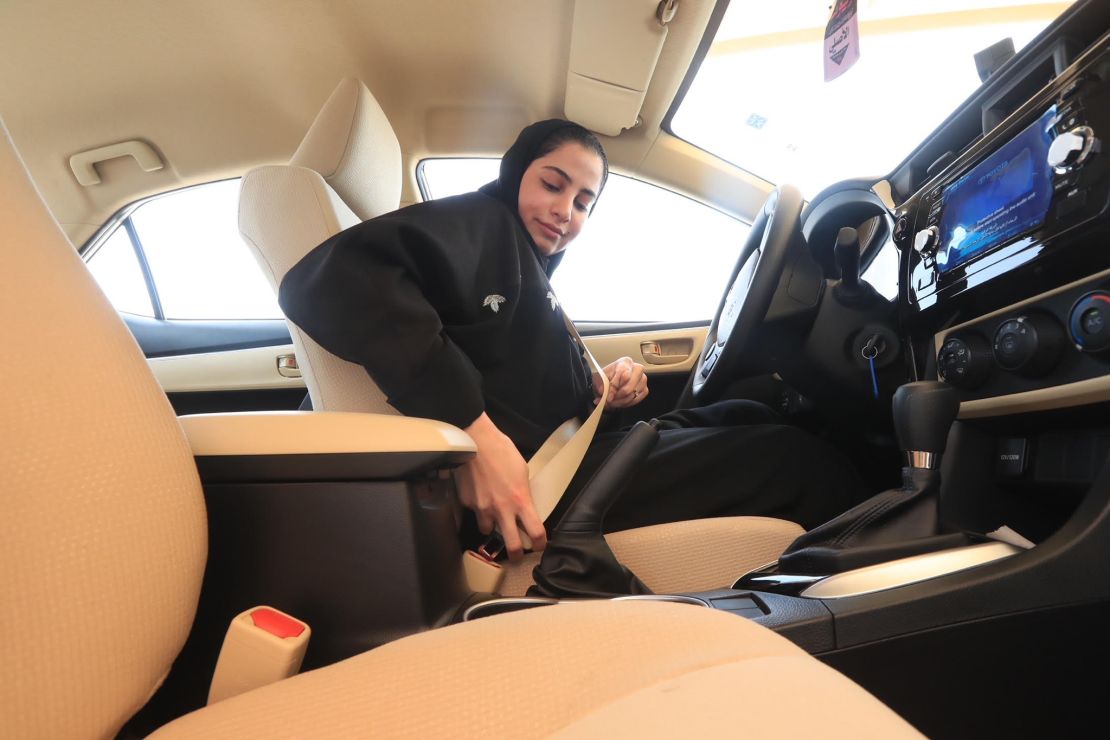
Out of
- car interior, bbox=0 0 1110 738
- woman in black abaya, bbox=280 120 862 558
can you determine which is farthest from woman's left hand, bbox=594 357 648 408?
car interior, bbox=0 0 1110 738

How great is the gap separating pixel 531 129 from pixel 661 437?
0.70 m

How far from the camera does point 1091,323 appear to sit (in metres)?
0.46

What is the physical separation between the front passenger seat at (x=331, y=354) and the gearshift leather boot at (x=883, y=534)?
13 centimetres

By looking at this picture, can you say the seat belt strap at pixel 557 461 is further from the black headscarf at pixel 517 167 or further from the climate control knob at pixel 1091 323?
the climate control knob at pixel 1091 323

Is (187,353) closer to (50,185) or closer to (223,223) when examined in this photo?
(223,223)

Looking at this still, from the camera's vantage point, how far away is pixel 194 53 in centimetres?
130

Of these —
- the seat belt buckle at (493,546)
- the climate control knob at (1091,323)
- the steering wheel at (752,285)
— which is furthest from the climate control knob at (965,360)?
the seat belt buckle at (493,546)

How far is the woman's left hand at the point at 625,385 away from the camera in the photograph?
1.16 metres

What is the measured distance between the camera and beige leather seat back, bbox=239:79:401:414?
724 millimetres

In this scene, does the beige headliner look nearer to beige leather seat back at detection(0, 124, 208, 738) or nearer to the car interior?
the car interior

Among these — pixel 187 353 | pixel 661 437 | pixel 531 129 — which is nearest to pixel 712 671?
pixel 661 437

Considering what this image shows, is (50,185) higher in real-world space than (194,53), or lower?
lower

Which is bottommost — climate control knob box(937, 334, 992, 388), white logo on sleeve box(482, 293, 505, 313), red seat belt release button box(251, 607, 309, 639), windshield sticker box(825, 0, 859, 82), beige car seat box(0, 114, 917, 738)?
red seat belt release button box(251, 607, 309, 639)

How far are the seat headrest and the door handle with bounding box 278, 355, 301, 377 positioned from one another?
901 millimetres
